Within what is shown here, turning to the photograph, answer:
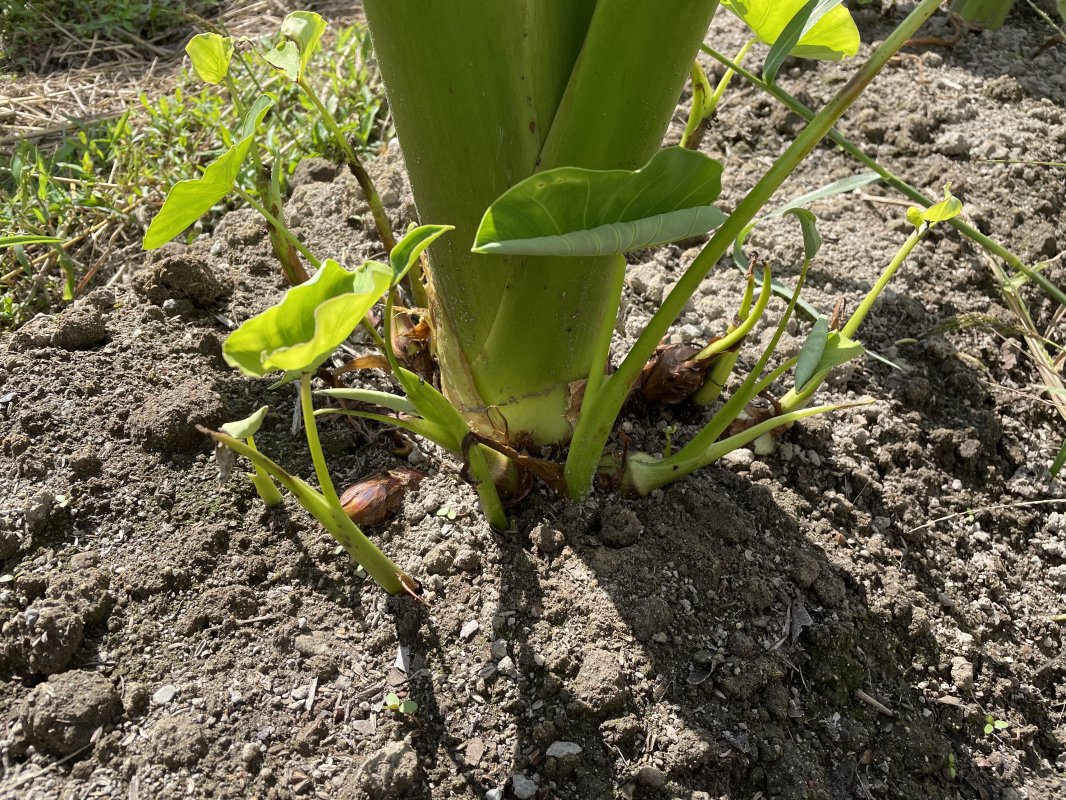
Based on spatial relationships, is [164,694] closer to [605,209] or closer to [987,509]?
[605,209]

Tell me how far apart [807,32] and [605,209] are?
0.40 metres

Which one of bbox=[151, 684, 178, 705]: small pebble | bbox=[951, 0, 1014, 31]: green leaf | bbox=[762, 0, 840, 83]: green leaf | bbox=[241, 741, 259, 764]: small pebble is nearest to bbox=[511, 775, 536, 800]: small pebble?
bbox=[241, 741, 259, 764]: small pebble

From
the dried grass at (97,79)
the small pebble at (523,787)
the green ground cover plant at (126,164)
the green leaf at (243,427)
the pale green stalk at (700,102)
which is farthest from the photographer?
the dried grass at (97,79)

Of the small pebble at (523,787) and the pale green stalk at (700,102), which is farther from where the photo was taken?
the pale green stalk at (700,102)

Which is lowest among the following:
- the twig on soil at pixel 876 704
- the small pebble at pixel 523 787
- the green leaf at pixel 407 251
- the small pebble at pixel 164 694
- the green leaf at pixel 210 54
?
the small pebble at pixel 164 694

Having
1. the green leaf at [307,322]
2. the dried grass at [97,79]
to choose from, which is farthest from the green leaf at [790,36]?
the dried grass at [97,79]

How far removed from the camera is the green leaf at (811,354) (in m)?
0.85

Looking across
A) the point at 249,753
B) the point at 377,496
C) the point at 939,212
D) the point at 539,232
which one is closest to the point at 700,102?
the point at 939,212

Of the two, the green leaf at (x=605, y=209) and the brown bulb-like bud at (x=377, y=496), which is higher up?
the green leaf at (x=605, y=209)

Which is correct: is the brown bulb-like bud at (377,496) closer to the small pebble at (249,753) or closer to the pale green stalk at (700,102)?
the small pebble at (249,753)

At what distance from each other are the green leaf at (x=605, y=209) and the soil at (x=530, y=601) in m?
0.44

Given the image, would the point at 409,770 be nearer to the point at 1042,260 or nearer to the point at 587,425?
the point at 587,425

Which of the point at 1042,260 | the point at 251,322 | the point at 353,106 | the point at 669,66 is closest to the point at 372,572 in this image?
the point at 251,322

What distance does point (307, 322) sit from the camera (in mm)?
710
